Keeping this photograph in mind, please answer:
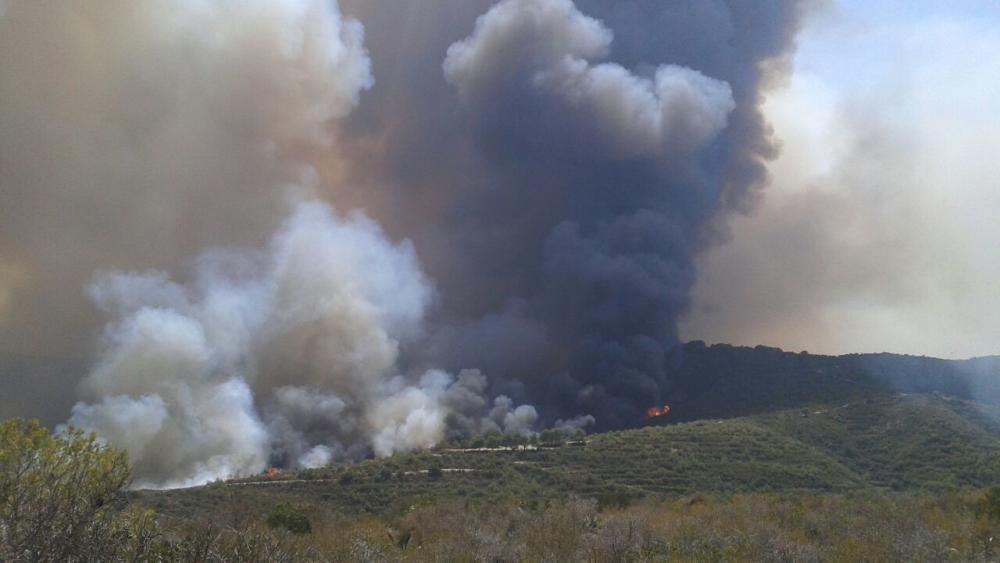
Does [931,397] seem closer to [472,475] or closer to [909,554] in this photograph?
[472,475]

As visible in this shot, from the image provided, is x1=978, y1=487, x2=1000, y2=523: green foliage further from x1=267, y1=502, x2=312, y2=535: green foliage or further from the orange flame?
the orange flame

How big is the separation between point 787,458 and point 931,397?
85.3 feet

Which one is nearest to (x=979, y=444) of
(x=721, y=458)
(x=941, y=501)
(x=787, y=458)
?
(x=787, y=458)

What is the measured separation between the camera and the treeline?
11234 millimetres

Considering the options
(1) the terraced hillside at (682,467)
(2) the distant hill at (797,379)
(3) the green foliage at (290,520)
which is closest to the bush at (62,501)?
(3) the green foliage at (290,520)

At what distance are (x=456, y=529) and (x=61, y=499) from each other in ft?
46.2

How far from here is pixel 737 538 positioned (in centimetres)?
1886

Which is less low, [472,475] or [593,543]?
[472,475]

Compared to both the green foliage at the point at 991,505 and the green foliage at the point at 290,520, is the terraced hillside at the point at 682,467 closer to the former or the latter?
the green foliage at the point at 290,520

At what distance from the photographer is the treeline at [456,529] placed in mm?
11234

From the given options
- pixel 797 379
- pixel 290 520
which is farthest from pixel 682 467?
pixel 797 379

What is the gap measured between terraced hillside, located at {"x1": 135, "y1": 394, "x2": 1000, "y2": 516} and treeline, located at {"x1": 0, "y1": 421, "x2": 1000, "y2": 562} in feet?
26.3

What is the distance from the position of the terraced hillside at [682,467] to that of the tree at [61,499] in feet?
67.7

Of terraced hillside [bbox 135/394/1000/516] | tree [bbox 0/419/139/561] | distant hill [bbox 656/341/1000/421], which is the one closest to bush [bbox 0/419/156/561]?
tree [bbox 0/419/139/561]
